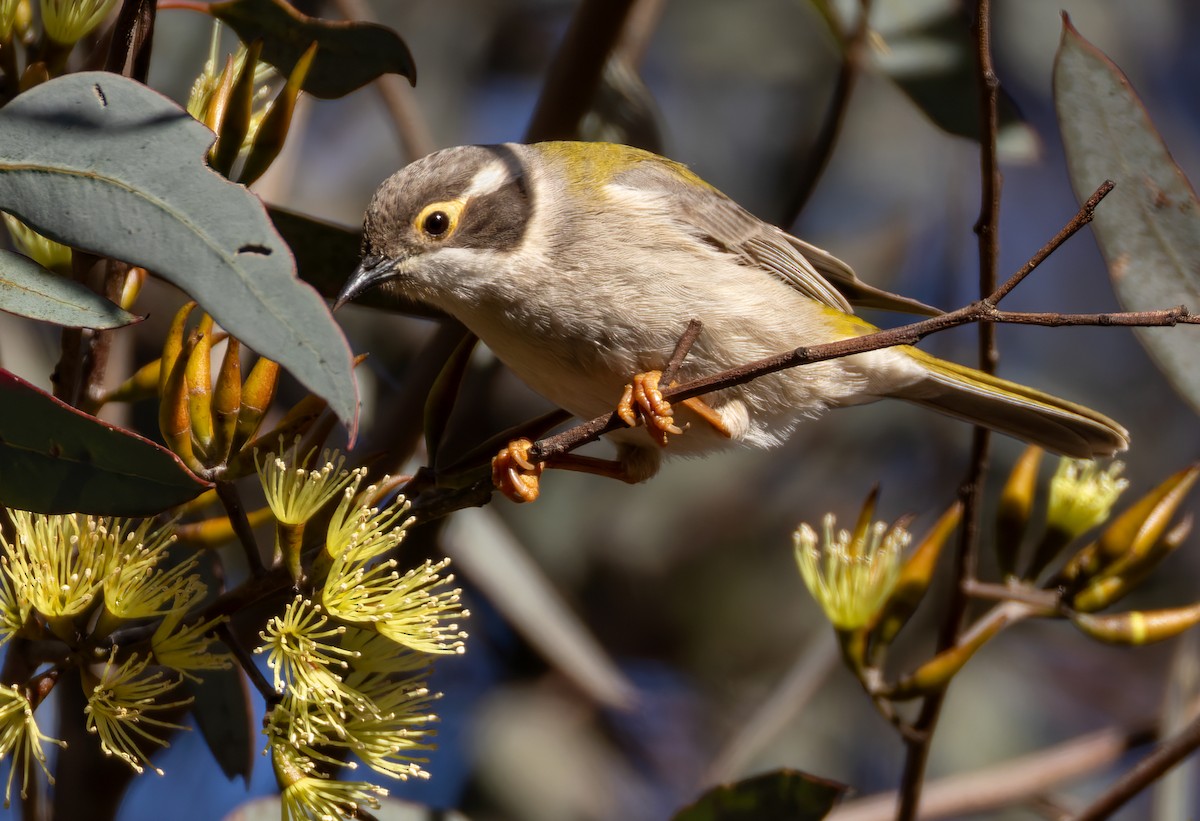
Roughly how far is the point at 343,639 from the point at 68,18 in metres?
1.07

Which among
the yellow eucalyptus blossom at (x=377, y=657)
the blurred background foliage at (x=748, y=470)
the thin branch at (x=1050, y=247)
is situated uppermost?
the thin branch at (x=1050, y=247)

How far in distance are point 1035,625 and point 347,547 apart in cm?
465

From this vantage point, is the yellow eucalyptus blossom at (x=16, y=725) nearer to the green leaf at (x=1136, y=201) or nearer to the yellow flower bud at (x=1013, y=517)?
the yellow flower bud at (x=1013, y=517)

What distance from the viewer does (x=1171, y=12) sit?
5504 mm

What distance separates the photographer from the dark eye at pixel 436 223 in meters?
2.64

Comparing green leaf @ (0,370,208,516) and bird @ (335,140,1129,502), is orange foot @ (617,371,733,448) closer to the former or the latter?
bird @ (335,140,1129,502)

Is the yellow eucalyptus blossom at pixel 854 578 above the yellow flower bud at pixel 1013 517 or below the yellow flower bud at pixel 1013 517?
below

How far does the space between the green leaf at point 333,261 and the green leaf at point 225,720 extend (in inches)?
31.2

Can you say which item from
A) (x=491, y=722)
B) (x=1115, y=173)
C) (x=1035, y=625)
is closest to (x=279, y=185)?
(x=491, y=722)

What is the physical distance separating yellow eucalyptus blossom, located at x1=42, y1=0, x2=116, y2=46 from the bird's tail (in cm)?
188

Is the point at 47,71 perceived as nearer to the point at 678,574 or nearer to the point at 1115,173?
the point at 1115,173

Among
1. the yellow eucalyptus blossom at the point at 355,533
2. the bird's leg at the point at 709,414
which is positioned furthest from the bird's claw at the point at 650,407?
the yellow eucalyptus blossom at the point at 355,533

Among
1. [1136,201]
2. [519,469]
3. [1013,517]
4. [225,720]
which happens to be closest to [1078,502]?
[1013,517]

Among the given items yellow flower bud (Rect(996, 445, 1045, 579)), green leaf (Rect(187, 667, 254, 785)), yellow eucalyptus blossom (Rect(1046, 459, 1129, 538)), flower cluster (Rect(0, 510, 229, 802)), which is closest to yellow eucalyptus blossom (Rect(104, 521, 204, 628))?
flower cluster (Rect(0, 510, 229, 802))
